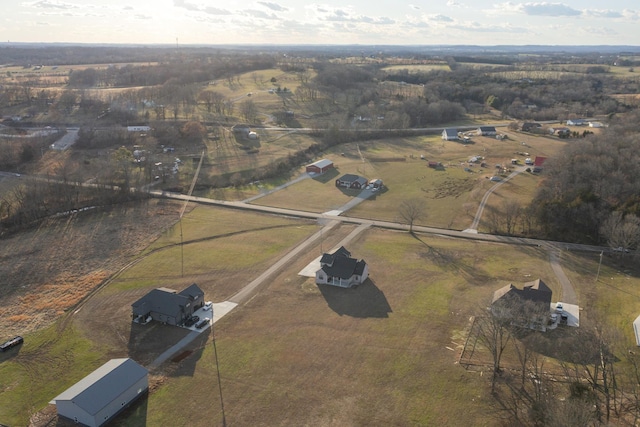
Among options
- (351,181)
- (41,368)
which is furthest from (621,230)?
(41,368)

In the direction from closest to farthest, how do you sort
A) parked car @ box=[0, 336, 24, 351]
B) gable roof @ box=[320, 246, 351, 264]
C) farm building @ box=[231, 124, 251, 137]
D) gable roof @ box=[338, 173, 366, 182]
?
1. parked car @ box=[0, 336, 24, 351]
2. gable roof @ box=[320, 246, 351, 264]
3. gable roof @ box=[338, 173, 366, 182]
4. farm building @ box=[231, 124, 251, 137]

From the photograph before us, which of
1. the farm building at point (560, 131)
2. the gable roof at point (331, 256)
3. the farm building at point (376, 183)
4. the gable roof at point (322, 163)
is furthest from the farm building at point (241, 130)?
the farm building at point (560, 131)

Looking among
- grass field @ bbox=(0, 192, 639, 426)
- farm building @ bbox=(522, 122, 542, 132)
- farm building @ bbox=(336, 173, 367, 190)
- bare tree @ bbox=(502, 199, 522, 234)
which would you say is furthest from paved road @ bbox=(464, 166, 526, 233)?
farm building @ bbox=(522, 122, 542, 132)

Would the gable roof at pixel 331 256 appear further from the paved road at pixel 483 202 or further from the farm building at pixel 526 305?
the paved road at pixel 483 202

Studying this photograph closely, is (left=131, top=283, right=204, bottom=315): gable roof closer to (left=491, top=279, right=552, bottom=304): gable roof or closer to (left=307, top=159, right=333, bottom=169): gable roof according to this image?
(left=491, top=279, right=552, bottom=304): gable roof

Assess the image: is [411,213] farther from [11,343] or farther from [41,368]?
[11,343]

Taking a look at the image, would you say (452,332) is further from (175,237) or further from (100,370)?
(175,237)
